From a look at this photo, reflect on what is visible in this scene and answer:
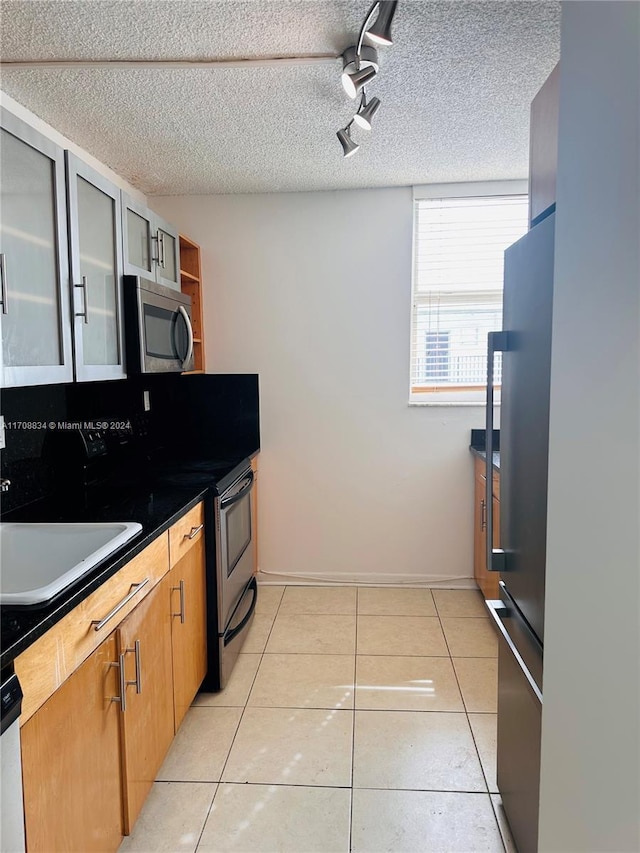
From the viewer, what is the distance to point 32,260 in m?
1.70

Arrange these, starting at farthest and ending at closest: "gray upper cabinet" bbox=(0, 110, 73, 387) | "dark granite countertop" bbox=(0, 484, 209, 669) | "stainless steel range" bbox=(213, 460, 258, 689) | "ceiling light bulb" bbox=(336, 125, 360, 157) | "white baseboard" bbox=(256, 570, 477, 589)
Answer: "white baseboard" bbox=(256, 570, 477, 589)
"stainless steel range" bbox=(213, 460, 258, 689)
"ceiling light bulb" bbox=(336, 125, 360, 157)
"gray upper cabinet" bbox=(0, 110, 73, 387)
"dark granite countertop" bbox=(0, 484, 209, 669)

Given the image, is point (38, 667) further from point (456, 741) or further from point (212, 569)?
point (456, 741)

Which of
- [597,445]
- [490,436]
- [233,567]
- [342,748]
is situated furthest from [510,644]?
[233,567]

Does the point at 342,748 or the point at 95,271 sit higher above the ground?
the point at 95,271

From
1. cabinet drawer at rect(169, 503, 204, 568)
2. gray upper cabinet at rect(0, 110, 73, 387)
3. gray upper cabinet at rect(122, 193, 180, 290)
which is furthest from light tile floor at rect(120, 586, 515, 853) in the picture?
gray upper cabinet at rect(122, 193, 180, 290)

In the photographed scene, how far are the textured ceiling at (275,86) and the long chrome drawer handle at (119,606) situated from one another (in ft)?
5.43

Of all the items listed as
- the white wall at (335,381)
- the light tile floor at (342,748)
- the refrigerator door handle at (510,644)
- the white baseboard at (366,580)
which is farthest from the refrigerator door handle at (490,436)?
the white baseboard at (366,580)

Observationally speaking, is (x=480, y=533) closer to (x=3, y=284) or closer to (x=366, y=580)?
(x=366, y=580)

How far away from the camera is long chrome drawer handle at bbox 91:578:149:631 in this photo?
138 centimetres

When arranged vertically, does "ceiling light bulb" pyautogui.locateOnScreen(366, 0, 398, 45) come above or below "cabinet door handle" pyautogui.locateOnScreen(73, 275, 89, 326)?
above

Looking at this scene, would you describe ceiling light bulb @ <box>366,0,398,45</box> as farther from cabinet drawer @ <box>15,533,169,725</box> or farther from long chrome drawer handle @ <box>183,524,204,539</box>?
long chrome drawer handle @ <box>183,524,204,539</box>

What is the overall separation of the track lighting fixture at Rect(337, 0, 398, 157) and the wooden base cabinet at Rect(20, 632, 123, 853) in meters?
1.75

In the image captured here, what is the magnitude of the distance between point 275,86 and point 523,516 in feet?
5.69

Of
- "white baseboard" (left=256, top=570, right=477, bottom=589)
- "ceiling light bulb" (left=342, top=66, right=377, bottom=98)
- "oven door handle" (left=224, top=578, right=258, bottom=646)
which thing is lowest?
"white baseboard" (left=256, top=570, right=477, bottom=589)
